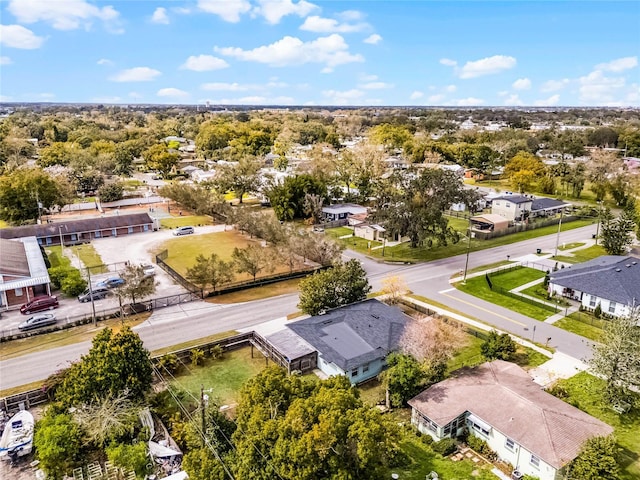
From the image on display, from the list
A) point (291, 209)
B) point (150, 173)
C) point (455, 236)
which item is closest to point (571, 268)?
point (455, 236)

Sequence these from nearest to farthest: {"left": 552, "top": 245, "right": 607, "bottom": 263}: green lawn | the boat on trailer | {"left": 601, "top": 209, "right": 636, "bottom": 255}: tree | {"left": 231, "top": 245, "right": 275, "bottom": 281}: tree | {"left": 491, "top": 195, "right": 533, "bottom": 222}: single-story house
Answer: the boat on trailer → {"left": 231, "top": 245, "right": 275, "bottom": 281}: tree → {"left": 601, "top": 209, "right": 636, "bottom": 255}: tree → {"left": 552, "top": 245, "right": 607, "bottom": 263}: green lawn → {"left": 491, "top": 195, "right": 533, "bottom": 222}: single-story house

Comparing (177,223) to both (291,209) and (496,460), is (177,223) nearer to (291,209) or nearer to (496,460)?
(291,209)

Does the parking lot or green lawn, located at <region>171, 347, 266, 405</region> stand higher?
the parking lot

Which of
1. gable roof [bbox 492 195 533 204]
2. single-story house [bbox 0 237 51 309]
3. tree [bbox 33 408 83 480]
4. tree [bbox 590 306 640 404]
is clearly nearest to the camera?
tree [bbox 33 408 83 480]

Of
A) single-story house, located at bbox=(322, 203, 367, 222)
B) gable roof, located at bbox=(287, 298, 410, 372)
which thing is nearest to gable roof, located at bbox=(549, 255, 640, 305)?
gable roof, located at bbox=(287, 298, 410, 372)

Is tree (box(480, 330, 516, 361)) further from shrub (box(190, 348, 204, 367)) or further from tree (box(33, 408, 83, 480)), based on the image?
tree (box(33, 408, 83, 480))

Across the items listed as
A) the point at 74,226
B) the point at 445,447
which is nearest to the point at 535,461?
the point at 445,447
